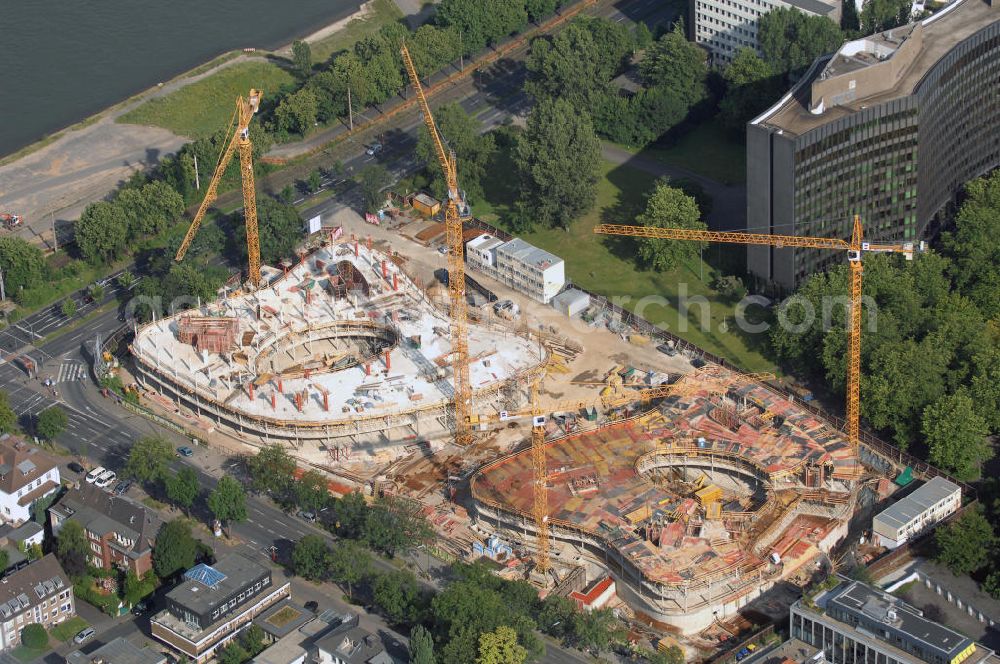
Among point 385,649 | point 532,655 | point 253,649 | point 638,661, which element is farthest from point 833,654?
point 253,649

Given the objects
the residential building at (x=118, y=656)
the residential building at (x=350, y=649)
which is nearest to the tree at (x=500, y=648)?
the residential building at (x=350, y=649)

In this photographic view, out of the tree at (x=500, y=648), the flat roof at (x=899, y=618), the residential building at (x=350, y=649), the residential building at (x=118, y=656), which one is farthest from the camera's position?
the residential building at (x=118, y=656)

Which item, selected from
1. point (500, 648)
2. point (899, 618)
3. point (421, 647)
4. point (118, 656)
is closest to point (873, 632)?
point (899, 618)

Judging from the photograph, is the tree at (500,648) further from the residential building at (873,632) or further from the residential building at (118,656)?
the residential building at (118,656)

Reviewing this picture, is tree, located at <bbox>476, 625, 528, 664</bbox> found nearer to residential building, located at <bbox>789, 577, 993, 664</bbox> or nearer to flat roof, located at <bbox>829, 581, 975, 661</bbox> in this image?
residential building, located at <bbox>789, 577, 993, 664</bbox>

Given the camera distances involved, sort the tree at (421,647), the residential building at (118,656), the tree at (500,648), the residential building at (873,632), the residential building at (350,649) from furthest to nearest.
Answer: the residential building at (118,656), the residential building at (350,649), the tree at (500,648), the tree at (421,647), the residential building at (873,632)

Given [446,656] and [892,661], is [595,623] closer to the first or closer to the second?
[446,656]

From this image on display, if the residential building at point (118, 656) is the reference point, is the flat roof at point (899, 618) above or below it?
below
